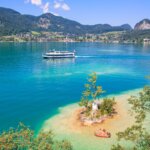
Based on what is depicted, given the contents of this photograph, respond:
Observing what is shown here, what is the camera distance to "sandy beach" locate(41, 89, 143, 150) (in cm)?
5059

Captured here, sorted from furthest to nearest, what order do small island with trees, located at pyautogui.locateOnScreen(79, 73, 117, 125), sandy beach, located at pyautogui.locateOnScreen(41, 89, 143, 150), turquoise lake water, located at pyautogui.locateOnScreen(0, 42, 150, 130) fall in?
1. turquoise lake water, located at pyautogui.locateOnScreen(0, 42, 150, 130)
2. small island with trees, located at pyautogui.locateOnScreen(79, 73, 117, 125)
3. sandy beach, located at pyautogui.locateOnScreen(41, 89, 143, 150)

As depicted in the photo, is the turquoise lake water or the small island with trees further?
the turquoise lake water

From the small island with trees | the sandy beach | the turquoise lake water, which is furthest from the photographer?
the turquoise lake water

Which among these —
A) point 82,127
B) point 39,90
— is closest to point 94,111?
point 82,127

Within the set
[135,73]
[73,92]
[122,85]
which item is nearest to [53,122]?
[73,92]

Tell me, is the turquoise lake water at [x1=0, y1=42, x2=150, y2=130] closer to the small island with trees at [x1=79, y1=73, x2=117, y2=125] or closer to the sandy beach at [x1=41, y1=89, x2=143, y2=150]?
the sandy beach at [x1=41, y1=89, x2=143, y2=150]

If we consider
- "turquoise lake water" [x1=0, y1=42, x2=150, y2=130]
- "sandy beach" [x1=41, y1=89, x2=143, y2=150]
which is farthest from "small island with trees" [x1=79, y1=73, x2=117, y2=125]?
"turquoise lake water" [x1=0, y1=42, x2=150, y2=130]

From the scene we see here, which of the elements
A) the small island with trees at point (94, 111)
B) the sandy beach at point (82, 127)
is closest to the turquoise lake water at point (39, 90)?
the sandy beach at point (82, 127)

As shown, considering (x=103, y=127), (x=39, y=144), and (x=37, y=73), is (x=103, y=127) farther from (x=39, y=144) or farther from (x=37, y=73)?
(x=37, y=73)

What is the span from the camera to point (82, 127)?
190 feet

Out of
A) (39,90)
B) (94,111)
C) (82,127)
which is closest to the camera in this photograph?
(82,127)

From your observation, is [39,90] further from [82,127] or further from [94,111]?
[82,127]

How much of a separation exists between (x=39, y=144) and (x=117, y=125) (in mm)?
32383

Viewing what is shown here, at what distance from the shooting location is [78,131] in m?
56.2
